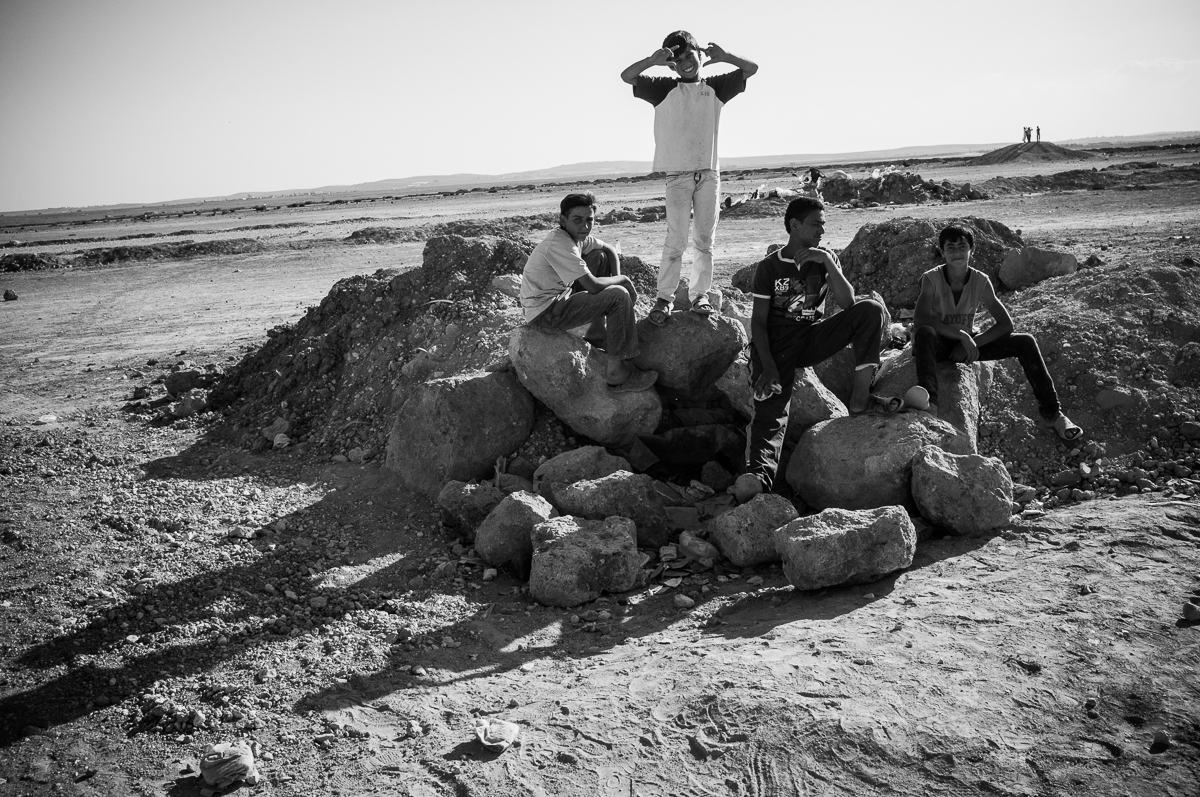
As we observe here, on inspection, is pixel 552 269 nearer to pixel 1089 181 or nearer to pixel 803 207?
pixel 803 207

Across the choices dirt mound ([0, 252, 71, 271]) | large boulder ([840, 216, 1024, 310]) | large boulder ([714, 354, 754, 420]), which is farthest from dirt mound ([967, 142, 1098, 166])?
dirt mound ([0, 252, 71, 271])

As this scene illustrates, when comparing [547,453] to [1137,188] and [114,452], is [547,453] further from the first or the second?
[1137,188]

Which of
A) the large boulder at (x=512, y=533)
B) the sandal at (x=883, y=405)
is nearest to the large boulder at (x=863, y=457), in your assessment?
the sandal at (x=883, y=405)

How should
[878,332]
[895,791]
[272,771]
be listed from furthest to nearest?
[878,332]
[272,771]
[895,791]

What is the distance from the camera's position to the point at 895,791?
10.1 ft

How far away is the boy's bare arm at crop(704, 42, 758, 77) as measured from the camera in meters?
5.98

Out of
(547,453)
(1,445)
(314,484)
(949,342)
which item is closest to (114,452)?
(1,445)

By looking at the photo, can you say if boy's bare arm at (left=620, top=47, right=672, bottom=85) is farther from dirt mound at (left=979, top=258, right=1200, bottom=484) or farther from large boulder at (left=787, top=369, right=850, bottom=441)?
dirt mound at (left=979, top=258, right=1200, bottom=484)

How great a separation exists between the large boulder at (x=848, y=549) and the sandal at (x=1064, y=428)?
1.86 meters

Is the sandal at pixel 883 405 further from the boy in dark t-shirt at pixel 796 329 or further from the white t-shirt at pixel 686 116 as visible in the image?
the white t-shirt at pixel 686 116

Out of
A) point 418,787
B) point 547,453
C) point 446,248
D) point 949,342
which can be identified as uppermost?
point 446,248

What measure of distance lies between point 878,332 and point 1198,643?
96.1 inches

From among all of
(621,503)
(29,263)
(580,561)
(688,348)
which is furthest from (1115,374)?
(29,263)

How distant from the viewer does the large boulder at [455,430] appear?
5812mm
